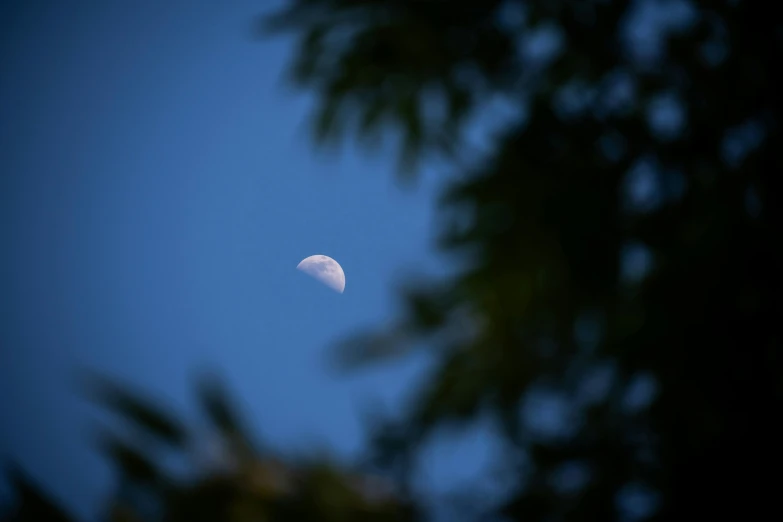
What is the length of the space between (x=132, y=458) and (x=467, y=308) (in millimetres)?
801

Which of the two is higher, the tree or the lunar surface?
the lunar surface

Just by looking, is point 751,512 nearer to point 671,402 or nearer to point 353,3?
point 671,402

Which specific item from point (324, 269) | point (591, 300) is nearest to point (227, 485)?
point (591, 300)

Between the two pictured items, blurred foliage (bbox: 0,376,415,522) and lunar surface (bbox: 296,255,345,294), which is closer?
blurred foliage (bbox: 0,376,415,522)

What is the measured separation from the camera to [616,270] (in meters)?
1.37

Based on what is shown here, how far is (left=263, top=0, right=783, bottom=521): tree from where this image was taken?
4.11 ft

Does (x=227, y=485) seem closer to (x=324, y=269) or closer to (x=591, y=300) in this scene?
(x=591, y=300)

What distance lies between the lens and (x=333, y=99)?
1.96m

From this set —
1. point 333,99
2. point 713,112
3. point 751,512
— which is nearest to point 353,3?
point 333,99

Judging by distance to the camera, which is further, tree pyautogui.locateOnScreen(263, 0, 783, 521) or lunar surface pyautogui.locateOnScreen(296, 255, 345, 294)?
lunar surface pyautogui.locateOnScreen(296, 255, 345, 294)

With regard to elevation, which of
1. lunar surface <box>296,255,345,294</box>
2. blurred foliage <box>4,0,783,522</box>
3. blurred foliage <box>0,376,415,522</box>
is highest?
lunar surface <box>296,255,345,294</box>

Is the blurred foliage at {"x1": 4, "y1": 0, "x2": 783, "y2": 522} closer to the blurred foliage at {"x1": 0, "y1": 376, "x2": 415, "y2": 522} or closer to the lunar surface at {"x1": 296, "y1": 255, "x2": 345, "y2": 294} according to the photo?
the blurred foliage at {"x1": 0, "y1": 376, "x2": 415, "y2": 522}

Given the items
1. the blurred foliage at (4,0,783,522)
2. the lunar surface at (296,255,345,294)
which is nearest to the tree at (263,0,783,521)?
the blurred foliage at (4,0,783,522)

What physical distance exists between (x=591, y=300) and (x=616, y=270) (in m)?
0.10
